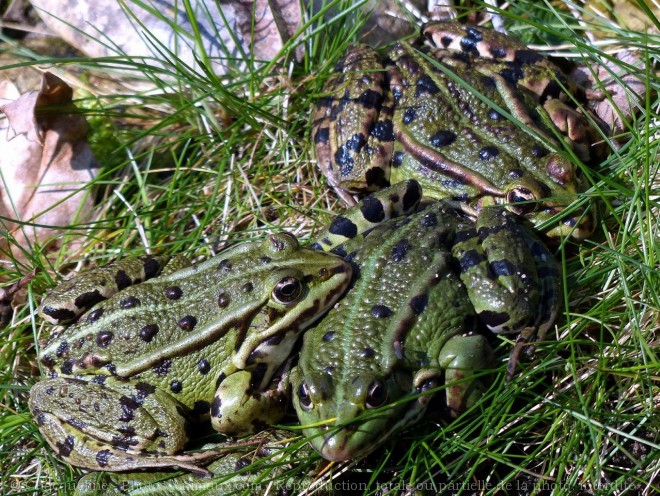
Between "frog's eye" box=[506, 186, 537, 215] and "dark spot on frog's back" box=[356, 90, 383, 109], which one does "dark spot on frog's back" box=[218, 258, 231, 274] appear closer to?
"dark spot on frog's back" box=[356, 90, 383, 109]

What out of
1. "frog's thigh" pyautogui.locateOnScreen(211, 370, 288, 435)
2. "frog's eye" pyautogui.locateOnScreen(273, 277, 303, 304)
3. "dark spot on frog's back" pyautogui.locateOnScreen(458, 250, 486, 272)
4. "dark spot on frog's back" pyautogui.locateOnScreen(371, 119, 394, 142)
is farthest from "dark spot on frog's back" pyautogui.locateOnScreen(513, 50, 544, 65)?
"frog's thigh" pyautogui.locateOnScreen(211, 370, 288, 435)

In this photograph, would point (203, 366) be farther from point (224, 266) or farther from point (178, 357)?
point (224, 266)

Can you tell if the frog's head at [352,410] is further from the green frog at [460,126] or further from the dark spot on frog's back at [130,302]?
the green frog at [460,126]

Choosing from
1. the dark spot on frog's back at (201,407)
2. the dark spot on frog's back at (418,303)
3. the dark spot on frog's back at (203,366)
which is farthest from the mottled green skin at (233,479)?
the dark spot on frog's back at (418,303)

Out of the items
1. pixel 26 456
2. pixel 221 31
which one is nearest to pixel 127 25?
pixel 221 31

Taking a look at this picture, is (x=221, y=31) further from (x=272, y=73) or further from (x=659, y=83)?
(x=659, y=83)

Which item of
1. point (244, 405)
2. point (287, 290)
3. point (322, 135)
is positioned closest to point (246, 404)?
point (244, 405)

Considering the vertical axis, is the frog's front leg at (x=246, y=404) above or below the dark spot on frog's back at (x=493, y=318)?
above
